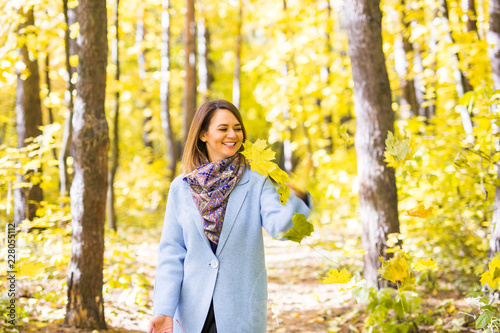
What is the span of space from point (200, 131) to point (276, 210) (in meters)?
0.75

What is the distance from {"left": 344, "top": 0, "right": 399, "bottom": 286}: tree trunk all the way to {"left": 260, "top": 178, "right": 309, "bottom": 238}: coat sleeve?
2.38 m

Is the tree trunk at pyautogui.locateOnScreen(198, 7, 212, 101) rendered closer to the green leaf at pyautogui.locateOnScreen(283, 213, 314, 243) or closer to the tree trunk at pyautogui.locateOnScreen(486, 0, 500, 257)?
the tree trunk at pyautogui.locateOnScreen(486, 0, 500, 257)

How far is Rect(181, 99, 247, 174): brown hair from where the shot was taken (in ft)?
6.88

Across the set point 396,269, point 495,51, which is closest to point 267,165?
point 396,269

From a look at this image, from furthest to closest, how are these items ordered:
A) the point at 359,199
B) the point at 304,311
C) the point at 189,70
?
the point at 189,70 < the point at 304,311 < the point at 359,199

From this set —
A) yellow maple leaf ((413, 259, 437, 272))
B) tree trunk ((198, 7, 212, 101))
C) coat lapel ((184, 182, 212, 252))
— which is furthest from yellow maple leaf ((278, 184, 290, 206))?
tree trunk ((198, 7, 212, 101))

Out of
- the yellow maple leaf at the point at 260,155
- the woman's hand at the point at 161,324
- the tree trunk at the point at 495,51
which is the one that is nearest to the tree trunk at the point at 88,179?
the woman's hand at the point at 161,324

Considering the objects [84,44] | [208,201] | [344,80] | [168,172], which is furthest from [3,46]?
[168,172]

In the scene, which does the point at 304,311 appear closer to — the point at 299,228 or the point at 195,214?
the point at 195,214

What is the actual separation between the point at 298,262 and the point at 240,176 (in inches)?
225

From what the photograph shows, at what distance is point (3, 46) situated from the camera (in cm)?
392

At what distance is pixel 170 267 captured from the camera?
1.89m

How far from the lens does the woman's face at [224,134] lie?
196 centimetres

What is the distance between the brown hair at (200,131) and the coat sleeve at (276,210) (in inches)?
15.9
